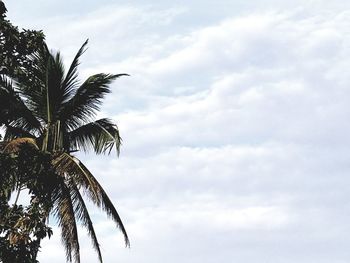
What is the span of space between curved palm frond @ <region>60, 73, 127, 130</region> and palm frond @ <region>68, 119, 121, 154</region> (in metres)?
0.26

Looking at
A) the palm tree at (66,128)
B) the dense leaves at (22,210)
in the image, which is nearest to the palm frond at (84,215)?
the palm tree at (66,128)

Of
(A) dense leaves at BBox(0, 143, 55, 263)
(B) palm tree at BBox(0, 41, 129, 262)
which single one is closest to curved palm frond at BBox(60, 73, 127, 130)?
(B) palm tree at BBox(0, 41, 129, 262)

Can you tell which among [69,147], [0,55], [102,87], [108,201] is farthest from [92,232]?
[0,55]

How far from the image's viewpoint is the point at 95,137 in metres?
25.1

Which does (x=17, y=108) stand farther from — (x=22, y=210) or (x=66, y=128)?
(x=22, y=210)

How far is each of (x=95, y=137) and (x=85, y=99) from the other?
1.37 metres

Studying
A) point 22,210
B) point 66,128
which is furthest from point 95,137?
point 22,210

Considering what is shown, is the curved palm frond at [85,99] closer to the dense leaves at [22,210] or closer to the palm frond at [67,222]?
the palm frond at [67,222]

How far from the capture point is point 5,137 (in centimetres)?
2425

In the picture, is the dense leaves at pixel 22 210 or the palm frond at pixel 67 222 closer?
the dense leaves at pixel 22 210

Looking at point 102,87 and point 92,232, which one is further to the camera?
point 102,87

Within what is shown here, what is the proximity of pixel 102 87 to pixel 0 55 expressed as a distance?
1037 cm

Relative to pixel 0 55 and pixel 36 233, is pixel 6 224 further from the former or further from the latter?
pixel 0 55

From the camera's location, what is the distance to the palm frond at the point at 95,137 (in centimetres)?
2483
